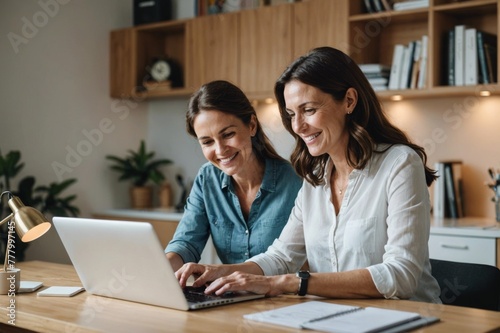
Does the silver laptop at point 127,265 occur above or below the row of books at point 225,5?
below

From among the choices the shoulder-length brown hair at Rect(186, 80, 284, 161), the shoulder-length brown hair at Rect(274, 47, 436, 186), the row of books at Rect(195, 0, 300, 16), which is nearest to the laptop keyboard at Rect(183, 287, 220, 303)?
the shoulder-length brown hair at Rect(274, 47, 436, 186)

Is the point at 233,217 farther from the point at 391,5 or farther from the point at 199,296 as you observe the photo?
the point at 391,5

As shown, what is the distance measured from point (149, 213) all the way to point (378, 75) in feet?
5.79

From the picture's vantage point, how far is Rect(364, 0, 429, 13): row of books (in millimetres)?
3852

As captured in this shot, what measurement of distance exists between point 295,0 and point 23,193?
2.09 meters

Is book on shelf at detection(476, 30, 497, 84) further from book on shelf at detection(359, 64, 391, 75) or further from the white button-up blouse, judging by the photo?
the white button-up blouse

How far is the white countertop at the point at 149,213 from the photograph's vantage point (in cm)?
450

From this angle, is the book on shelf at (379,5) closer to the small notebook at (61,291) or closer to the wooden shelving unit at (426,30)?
the wooden shelving unit at (426,30)

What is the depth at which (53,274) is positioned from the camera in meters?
2.25

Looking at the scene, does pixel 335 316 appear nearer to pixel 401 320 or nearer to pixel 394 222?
pixel 401 320

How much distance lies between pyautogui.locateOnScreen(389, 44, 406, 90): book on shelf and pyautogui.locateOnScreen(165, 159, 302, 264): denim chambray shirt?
1.66 meters

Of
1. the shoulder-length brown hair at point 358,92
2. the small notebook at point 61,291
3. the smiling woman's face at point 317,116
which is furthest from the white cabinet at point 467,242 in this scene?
the small notebook at point 61,291

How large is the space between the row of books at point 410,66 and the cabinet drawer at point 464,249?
882 mm

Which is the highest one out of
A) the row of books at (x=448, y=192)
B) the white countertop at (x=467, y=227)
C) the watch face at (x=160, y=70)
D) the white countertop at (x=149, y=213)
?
the watch face at (x=160, y=70)
